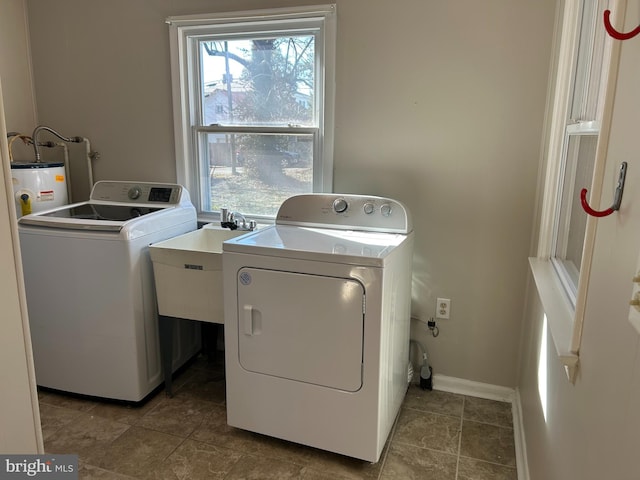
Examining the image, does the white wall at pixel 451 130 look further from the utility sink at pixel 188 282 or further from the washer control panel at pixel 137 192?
the utility sink at pixel 188 282

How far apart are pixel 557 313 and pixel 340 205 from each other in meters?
1.15

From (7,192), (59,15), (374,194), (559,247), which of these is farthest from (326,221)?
(59,15)

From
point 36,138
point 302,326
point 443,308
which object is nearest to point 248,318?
point 302,326

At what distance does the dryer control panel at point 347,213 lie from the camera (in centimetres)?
220

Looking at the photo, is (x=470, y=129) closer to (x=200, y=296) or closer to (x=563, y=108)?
(x=563, y=108)

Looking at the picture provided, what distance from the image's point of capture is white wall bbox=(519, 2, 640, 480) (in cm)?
78

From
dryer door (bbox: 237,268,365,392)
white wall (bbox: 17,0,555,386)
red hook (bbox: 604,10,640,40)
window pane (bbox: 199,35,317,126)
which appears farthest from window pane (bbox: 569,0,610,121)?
window pane (bbox: 199,35,317,126)

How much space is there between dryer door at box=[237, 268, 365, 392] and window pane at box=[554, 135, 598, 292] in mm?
771

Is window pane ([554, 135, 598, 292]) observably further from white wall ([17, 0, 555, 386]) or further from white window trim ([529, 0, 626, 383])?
white wall ([17, 0, 555, 386])

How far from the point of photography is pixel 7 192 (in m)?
1.07

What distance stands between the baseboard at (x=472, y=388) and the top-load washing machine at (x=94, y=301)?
1.51 meters

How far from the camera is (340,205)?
230 centimetres

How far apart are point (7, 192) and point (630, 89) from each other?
1.33m

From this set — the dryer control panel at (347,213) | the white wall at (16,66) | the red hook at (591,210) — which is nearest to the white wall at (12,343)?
the red hook at (591,210)
